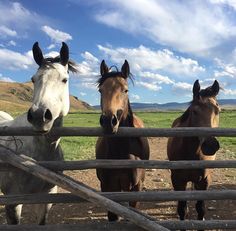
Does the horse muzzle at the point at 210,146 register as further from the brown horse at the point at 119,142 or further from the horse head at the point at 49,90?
the horse head at the point at 49,90

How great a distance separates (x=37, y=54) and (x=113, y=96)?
1.18 meters

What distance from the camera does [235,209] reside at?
27.5ft

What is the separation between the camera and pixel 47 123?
4.23 metres

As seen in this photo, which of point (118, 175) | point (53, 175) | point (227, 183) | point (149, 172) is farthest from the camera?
point (149, 172)

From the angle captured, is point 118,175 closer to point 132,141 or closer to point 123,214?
point 132,141

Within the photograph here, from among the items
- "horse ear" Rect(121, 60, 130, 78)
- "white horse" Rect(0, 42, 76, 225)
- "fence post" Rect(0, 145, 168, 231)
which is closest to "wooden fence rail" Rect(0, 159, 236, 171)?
"fence post" Rect(0, 145, 168, 231)

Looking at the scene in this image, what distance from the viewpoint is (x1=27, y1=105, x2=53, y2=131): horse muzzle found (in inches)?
162

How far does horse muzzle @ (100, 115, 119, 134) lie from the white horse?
1.95 feet

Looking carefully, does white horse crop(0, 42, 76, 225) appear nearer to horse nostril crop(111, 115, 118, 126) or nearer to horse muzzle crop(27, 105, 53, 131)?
horse muzzle crop(27, 105, 53, 131)

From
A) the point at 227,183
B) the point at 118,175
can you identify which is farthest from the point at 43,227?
the point at 227,183

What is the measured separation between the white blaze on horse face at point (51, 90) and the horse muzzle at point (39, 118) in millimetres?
14

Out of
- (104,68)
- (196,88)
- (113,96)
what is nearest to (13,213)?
(113,96)

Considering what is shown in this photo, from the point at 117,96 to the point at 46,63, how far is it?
1057 mm

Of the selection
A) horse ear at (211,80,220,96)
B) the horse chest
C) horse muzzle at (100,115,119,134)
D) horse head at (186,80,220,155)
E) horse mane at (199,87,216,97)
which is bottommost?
the horse chest
